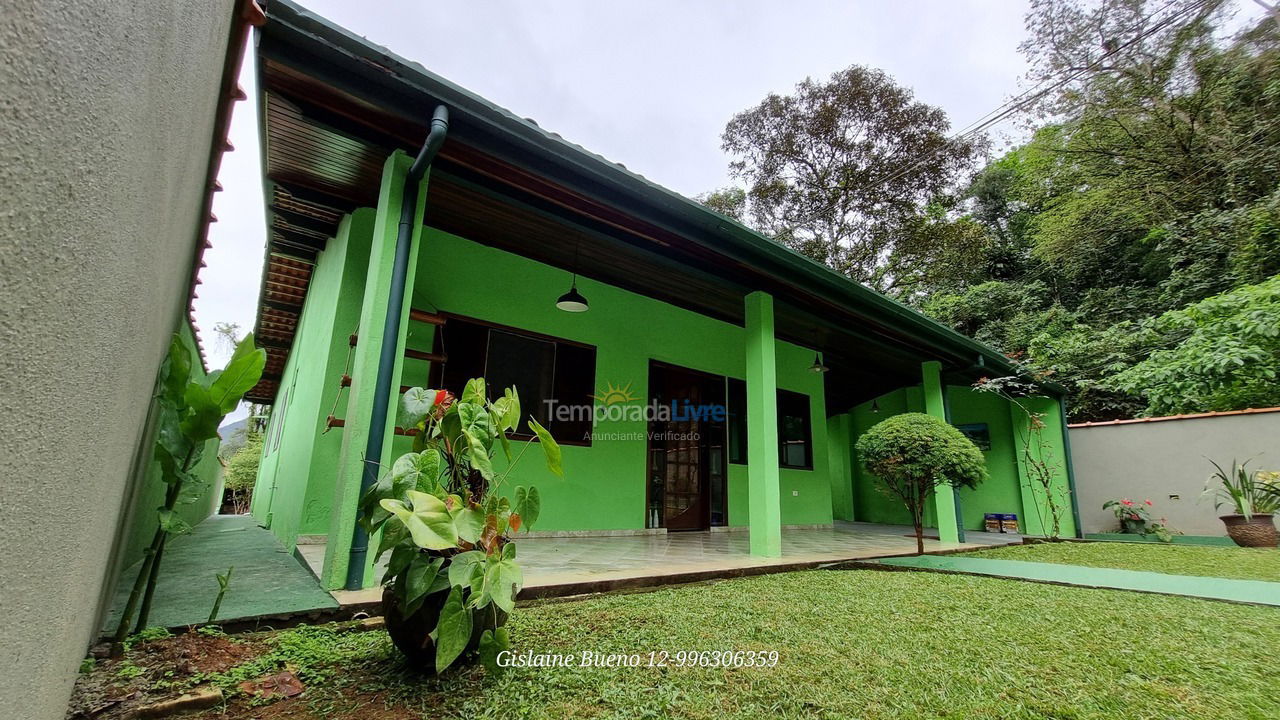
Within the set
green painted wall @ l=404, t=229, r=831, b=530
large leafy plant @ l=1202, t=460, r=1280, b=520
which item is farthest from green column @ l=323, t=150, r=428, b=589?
large leafy plant @ l=1202, t=460, r=1280, b=520

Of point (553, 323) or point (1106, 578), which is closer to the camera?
point (1106, 578)

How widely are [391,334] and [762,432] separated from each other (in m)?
3.34

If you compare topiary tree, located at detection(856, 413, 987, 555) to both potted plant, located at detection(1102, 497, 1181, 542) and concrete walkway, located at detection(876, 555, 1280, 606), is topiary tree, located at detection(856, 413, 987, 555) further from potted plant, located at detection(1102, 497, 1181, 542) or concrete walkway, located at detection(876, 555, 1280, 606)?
potted plant, located at detection(1102, 497, 1181, 542)

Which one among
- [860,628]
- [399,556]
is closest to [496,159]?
[399,556]

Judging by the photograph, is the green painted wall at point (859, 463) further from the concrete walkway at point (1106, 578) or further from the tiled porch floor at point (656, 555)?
the concrete walkway at point (1106, 578)

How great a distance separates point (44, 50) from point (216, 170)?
2249 millimetres

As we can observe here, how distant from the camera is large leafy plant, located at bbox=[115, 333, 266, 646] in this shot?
1708 mm

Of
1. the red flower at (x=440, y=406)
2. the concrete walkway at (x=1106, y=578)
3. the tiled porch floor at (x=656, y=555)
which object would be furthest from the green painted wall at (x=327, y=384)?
the concrete walkway at (x=1106, y=578)

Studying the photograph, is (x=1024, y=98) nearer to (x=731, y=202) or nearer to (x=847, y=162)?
(x=847, y=162)

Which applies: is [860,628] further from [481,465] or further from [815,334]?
[815,334]

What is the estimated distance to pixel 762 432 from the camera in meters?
4.77

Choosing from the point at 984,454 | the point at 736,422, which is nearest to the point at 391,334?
the point at 736,422

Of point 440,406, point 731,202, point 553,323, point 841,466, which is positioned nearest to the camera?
point 440,406

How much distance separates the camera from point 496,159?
3.12 metres
